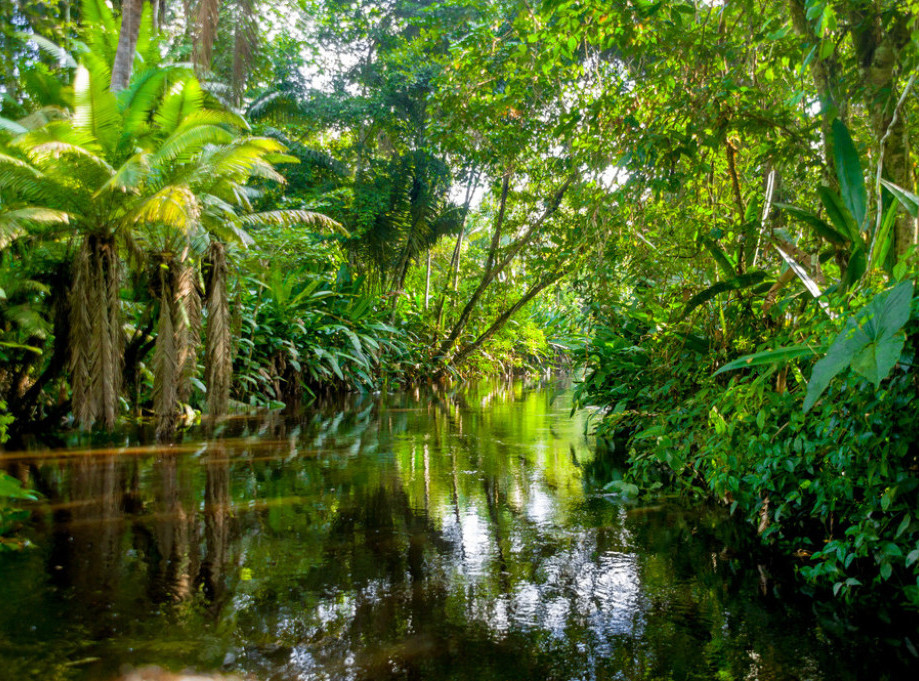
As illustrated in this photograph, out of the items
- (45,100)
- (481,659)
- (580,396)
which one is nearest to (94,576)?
(481,659)

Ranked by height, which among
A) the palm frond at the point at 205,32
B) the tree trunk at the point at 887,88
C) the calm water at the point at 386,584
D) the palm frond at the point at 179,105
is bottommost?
the calm water at the point at 386,584

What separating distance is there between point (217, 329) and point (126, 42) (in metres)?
4.03

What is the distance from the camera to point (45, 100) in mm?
8047

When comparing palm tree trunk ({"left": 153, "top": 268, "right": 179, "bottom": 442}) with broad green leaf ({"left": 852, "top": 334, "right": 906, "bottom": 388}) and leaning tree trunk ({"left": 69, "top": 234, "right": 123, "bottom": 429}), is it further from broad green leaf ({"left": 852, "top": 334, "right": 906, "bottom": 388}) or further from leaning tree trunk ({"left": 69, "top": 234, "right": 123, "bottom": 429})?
broad green leaf ({"left": 852, "top": 334, "right": 906, "bottom": 388})

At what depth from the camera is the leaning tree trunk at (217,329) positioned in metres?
7.25

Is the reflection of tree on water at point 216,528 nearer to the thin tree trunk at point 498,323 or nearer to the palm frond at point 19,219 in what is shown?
the palm frond at point 19,219

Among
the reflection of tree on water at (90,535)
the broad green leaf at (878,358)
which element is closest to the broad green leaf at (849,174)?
the broad green leaf at (878,358)

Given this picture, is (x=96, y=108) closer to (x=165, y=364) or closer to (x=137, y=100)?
(x=137, y=100)

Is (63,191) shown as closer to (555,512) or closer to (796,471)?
(555,512)

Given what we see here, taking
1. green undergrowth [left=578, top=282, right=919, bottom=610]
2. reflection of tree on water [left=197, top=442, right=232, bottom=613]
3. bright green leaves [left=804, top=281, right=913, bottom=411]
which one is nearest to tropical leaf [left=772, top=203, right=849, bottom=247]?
green undergrowth [left=578, top=282, right=919, bottom=610]

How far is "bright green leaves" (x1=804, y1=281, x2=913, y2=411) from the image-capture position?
6.43 feet

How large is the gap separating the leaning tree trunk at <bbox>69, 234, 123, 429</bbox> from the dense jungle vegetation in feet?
0.07

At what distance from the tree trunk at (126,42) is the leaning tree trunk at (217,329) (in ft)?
9.04

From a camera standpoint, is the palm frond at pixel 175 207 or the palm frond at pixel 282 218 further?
the palm frond at pixel 282 218
